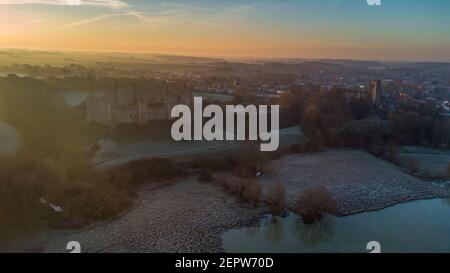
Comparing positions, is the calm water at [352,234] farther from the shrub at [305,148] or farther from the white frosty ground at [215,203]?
the shrub at [305,148]

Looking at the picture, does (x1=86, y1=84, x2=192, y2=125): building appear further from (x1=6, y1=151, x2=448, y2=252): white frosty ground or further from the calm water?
the calm water

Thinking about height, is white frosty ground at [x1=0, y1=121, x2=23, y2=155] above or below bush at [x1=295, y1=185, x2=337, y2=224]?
above

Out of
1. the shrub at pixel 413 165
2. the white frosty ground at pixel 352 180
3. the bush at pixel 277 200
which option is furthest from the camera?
the shrub at pixel 413 165

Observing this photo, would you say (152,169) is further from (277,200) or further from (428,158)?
(428,158)

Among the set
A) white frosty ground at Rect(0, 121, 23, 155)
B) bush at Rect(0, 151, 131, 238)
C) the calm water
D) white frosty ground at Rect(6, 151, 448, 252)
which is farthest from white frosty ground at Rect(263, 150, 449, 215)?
white frosty ground at Rect(0, 121, 23, 155)

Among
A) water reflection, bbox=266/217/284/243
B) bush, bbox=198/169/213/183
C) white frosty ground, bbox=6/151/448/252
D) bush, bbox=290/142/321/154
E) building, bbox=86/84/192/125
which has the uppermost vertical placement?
building, bbox=86/84/192/125

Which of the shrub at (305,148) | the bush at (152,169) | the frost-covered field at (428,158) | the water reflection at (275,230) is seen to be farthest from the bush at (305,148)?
the water reflection at (275,230)

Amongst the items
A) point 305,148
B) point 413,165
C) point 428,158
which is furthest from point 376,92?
point 305,148
